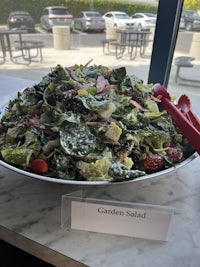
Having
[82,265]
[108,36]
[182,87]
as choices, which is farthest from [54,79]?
[108,36]

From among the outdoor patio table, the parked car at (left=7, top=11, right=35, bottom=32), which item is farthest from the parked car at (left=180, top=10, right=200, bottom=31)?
the parked car at (left=7, top=11, right=35, bottom=32)

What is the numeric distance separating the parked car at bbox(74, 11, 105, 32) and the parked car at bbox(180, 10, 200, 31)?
0.57 m

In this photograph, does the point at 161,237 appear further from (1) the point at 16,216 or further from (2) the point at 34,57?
(2) the point at 34,57

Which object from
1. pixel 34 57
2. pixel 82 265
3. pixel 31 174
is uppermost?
pixel 31 174

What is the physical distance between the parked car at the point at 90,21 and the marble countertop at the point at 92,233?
1062mm

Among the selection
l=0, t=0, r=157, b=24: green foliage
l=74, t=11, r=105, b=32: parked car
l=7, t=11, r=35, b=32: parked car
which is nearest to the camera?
l=0, t=0, r=157, b=24: green foliage

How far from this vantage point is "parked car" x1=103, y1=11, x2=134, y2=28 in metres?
1.23

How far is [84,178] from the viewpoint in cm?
44

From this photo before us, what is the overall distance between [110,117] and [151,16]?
597 millimetres

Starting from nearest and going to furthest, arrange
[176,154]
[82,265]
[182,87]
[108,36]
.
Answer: [82,265] < [176,154] < [182,87] < [108,36]

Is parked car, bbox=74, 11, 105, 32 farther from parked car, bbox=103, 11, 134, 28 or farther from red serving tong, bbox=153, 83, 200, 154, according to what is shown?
red serving tong, bbox=153, 83, 200, 154

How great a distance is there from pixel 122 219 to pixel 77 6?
1199 millimetres

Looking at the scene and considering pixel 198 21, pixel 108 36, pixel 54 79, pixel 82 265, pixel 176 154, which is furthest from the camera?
pixel 108 36

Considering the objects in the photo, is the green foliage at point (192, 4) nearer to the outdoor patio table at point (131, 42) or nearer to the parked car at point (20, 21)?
the outdoor patio table at point (131, 42)
